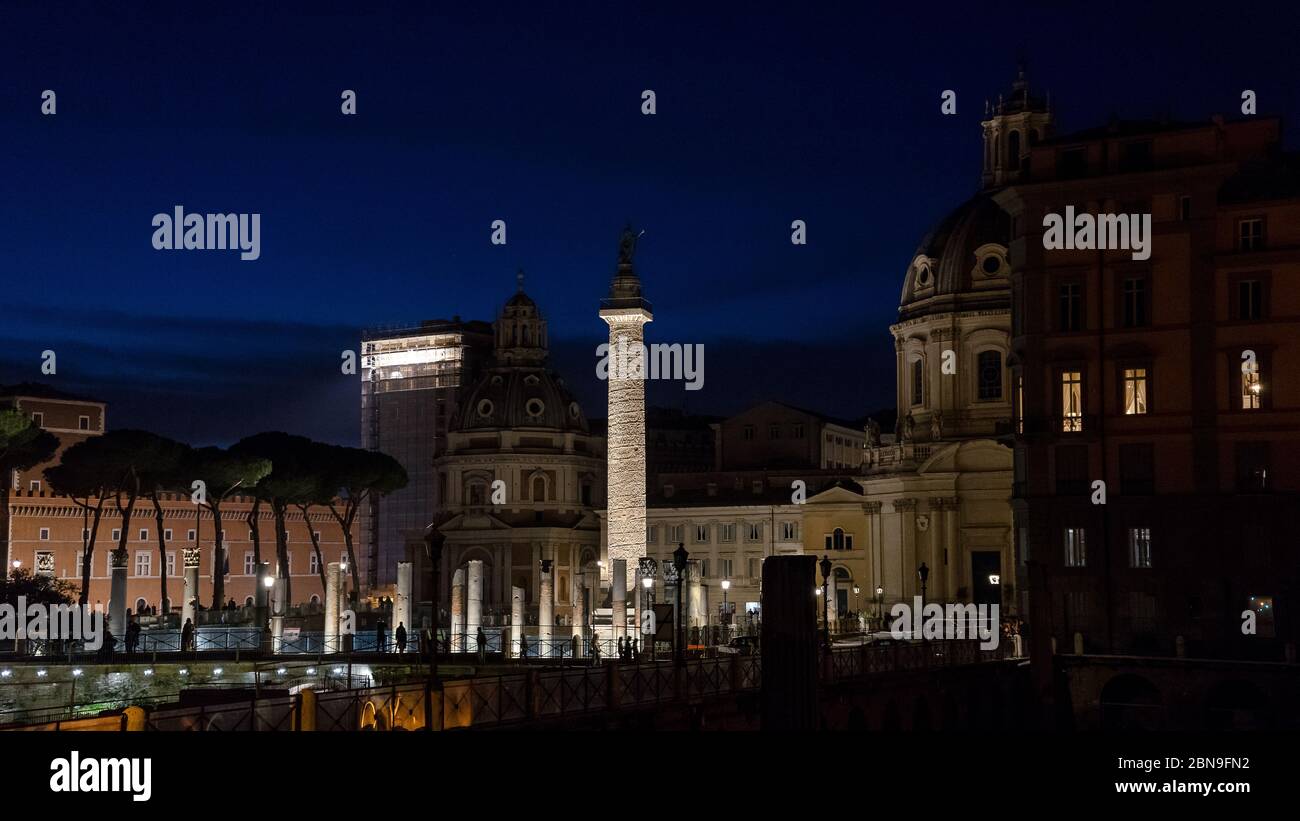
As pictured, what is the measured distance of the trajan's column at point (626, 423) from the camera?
82.1 meters

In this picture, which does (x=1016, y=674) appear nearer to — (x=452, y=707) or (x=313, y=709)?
(x=452, y=707)

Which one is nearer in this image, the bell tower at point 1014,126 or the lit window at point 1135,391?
the lit window at point 1135,391

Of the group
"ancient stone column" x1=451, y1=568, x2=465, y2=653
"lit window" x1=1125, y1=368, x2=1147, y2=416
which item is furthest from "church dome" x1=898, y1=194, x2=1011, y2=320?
"ancient stone column" x1=451, y1=568, x2=465, y2=653

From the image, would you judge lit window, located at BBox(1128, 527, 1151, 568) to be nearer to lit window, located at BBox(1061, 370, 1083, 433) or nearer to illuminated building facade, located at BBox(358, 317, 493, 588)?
lit window, located at BBox(1061, 370, 1083, 433)

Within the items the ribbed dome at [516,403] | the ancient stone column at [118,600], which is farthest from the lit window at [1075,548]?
the ribbed dome at [516,403]

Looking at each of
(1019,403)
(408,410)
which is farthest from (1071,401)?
(408,410)

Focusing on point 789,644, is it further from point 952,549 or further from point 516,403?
point 516,403

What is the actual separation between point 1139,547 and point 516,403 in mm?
67675

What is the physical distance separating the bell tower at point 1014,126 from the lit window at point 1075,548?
112 feet

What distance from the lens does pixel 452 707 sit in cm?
3159

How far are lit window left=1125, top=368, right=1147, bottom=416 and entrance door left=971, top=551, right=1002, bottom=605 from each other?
25.6m

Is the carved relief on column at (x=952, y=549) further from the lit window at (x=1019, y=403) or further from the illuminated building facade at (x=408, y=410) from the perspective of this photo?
the illuminated building facade at (x=408, y=410)
